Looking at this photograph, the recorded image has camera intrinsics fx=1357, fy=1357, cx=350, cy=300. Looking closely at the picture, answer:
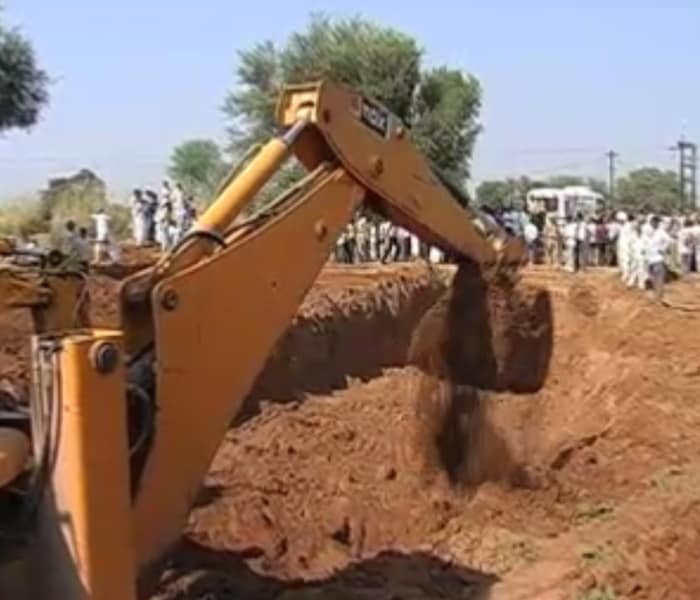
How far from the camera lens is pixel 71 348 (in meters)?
4.96

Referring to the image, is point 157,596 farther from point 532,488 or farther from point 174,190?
point 174,190

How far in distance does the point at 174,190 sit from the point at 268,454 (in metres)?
18.9

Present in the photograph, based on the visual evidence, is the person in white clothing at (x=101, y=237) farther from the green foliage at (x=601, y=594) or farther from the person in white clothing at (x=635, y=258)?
the green foliage at (x=601, y=594)

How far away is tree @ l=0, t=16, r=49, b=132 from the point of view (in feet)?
119

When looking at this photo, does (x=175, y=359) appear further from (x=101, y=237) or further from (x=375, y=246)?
(x=375, y=246)

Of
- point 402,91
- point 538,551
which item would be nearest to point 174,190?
point 402,91

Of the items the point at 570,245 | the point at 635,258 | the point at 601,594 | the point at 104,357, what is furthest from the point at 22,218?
the point at 104,357

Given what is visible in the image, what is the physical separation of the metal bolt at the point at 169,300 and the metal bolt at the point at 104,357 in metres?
0.74

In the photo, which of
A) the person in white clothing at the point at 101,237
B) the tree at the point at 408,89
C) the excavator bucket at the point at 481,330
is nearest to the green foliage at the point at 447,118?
the tree at the point at 408,89

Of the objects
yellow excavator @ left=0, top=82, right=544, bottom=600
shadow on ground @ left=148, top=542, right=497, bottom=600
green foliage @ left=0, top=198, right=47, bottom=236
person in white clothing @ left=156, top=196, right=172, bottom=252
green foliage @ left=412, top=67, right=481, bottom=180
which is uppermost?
green foliage @ left=412, top=67, right=481, bottom=180

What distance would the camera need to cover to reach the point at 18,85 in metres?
36.5

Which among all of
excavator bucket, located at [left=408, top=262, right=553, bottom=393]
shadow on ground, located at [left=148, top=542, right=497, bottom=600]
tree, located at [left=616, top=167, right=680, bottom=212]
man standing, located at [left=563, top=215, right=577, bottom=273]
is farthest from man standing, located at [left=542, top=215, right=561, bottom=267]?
tree, located at [left=616, top=167, right=680, bottom=212]

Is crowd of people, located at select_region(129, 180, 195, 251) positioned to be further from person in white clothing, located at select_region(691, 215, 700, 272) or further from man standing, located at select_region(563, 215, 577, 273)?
person in white clothing, located at select_region(691, 215, 700, 272)

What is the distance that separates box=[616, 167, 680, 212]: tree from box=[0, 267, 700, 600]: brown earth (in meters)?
71.7
